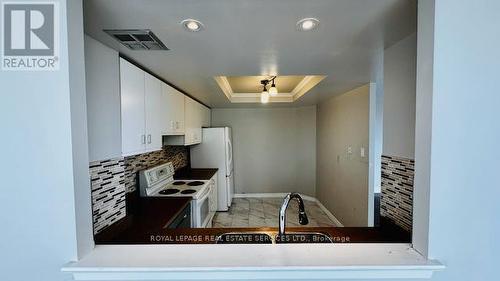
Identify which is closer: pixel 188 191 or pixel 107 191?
pixel 107 191

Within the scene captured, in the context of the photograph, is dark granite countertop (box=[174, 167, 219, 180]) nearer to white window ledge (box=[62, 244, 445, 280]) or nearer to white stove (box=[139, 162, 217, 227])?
white stove (box=[139, 162, 217, 227])

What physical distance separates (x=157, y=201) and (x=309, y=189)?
3526 mm

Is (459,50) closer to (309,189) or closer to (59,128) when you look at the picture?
(59,128)

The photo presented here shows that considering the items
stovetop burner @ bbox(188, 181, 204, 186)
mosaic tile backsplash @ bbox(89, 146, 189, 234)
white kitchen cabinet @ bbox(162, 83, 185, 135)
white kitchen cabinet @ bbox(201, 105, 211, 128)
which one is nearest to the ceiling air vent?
mosaic tile backsplash @ bbox(89, 146, 189, 234)

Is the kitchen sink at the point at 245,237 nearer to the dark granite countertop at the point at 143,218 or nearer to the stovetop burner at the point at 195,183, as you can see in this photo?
the dark granite countertop at the point at 143,218

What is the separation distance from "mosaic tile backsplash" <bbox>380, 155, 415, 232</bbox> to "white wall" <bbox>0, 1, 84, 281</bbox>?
1624 mm

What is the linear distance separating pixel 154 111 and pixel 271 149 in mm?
3426

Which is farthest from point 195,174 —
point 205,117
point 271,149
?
point 271,149

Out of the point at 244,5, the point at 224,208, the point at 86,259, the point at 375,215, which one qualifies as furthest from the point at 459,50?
the point at 224,208

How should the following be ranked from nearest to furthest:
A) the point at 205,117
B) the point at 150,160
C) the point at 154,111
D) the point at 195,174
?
the point at 154,111 → the point at 150,160 → the point at 195,174 → the point at 205,117

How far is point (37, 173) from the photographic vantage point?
830 millimetres

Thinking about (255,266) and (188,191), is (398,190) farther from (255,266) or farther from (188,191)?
(188,191)

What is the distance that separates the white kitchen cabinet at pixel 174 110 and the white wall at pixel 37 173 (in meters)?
1.46

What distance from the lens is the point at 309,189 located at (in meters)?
4.99
